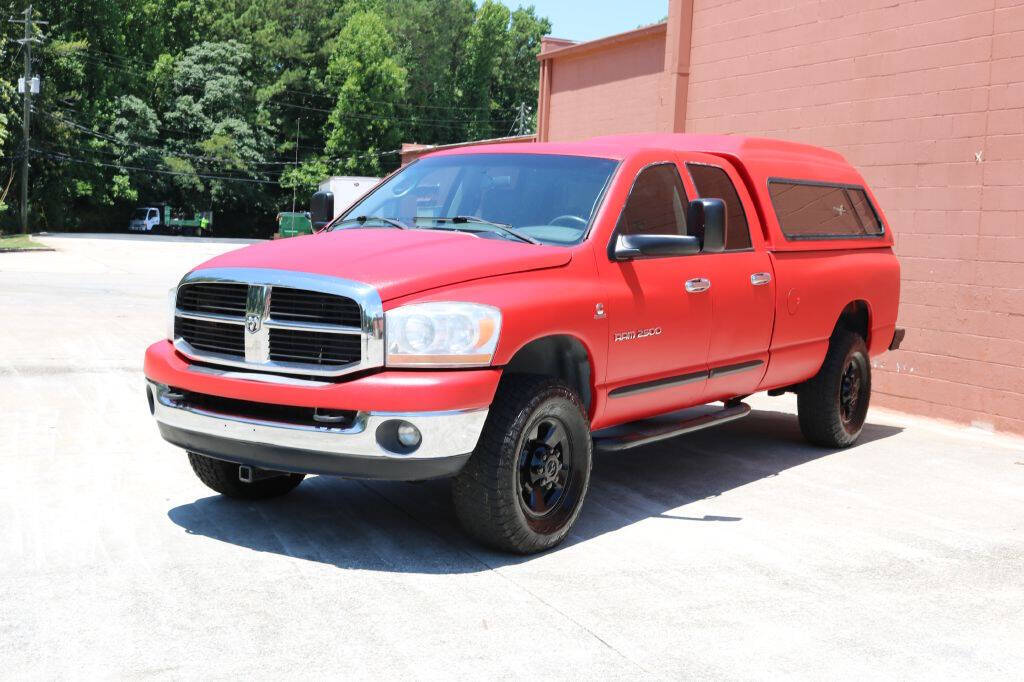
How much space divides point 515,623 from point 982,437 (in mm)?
6445

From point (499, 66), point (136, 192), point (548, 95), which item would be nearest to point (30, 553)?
point (548, 95)

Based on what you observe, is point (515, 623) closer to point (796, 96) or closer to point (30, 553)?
point (30, 553)

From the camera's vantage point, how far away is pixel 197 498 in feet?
21.0

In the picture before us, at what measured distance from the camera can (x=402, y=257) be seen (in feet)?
17.6

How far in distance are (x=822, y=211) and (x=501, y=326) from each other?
3883 mm

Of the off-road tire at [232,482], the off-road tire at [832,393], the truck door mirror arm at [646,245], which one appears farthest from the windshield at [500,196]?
the off-road tire at [832,393]

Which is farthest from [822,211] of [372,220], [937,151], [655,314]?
[372,220]

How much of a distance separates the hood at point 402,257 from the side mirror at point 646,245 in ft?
1.21

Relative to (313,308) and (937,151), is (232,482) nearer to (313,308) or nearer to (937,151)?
(313,308)

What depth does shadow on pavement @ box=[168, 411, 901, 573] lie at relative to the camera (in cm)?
547

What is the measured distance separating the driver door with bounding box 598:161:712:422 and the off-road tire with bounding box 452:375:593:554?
24.0 inches

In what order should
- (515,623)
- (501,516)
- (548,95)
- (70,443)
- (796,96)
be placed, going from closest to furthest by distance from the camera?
(515,623)
(501,516)
(70,443)
(796,96)
(548,95)

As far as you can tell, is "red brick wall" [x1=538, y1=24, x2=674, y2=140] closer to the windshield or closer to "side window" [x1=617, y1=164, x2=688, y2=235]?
"side window" [x1=617, y1=164, x2=688, y2=235]

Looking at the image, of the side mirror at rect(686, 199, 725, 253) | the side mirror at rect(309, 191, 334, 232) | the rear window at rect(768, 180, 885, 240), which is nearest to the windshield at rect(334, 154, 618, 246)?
the side mirror at rect(309, 191, 334, 232)
